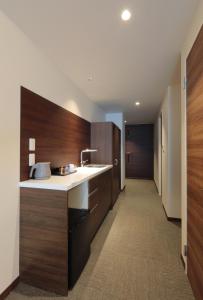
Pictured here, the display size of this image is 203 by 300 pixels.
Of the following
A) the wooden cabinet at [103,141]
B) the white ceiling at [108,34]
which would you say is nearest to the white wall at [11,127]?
the white ceiling at [108,34]

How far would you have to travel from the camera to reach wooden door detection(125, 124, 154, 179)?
739 cm

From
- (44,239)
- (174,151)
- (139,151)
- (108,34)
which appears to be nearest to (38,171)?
(44,239)

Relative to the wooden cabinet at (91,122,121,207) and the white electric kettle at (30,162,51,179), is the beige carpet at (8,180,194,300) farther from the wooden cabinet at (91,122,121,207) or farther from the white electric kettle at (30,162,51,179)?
the wooden cabinet at (91,122,121,207)

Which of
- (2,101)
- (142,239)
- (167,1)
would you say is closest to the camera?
(167,1)

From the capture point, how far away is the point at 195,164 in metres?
1.42

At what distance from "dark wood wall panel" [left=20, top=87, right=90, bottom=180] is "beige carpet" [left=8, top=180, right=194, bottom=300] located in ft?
3.83

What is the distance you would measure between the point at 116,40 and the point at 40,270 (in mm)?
2347

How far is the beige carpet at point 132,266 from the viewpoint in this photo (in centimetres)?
152

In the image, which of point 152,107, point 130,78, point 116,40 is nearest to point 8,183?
point 116,40

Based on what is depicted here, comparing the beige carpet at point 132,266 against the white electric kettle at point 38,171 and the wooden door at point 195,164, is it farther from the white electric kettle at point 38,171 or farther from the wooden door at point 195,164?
the white electric kettle at point 38,171

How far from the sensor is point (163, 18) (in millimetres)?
1521

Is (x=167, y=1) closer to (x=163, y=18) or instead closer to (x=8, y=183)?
(x=163, y=18)

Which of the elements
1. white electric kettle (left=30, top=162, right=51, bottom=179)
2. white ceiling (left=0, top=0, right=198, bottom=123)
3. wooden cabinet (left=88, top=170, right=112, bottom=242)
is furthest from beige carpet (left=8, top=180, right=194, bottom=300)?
white ceiling (left=0, top=0, right=198, bottom=123)

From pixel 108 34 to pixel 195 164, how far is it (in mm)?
1472
